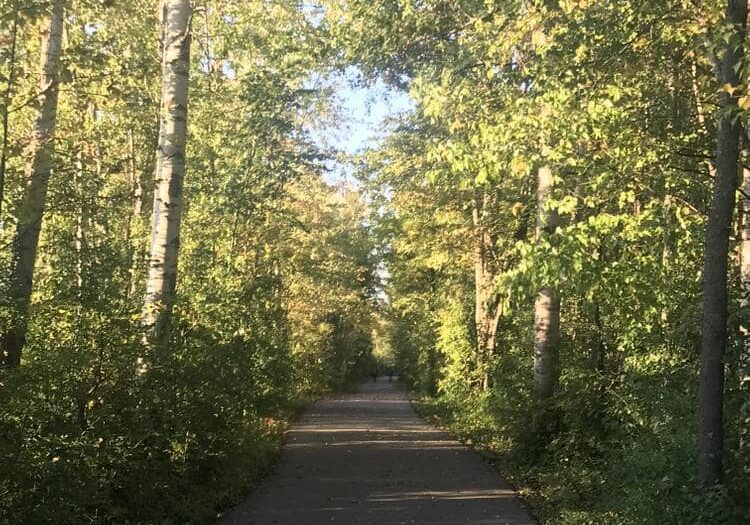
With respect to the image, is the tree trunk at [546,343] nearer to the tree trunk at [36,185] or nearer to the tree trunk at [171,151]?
the tree trunk at [171,151]

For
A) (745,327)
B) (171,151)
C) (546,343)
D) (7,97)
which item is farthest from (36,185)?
(546,343)

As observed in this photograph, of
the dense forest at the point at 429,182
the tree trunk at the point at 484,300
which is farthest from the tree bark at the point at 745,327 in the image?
the tree trunk at the point at 484,300

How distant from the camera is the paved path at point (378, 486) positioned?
875 centimetres

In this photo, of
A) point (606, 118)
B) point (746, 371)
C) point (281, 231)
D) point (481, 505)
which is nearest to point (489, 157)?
point (606, 118)

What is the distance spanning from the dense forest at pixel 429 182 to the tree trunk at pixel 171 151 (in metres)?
0.04

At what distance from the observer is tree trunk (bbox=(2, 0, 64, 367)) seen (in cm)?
667

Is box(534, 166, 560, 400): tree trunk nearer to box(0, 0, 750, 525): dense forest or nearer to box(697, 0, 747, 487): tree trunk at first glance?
box(0, 0, 750, 525): dense forest

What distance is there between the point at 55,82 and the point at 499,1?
5.46 metres

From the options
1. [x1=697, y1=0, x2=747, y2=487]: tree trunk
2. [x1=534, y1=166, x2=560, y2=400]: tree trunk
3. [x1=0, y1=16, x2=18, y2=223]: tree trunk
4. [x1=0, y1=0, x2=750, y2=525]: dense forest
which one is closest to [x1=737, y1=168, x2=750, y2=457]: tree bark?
[x1=0, y1=0, x2=750, y2=525]: dense forest

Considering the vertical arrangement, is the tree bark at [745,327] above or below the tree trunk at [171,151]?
below

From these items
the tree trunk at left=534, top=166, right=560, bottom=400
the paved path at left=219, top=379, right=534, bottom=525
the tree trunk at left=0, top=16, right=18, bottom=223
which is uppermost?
the tree trunk at left=0, top=16, right=18, bottom=223

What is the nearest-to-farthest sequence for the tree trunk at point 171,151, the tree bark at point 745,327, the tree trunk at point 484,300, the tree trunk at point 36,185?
Answer: 1. the tree bark at point 745,327
2. the tree trunk at point 36,185
3. the tree trunk at point 171,151
4. the tree trunk at point 484,300

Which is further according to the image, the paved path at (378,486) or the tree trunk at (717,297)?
the paved path at (378,486)

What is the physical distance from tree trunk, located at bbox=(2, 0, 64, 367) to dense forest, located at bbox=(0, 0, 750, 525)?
28 mm
